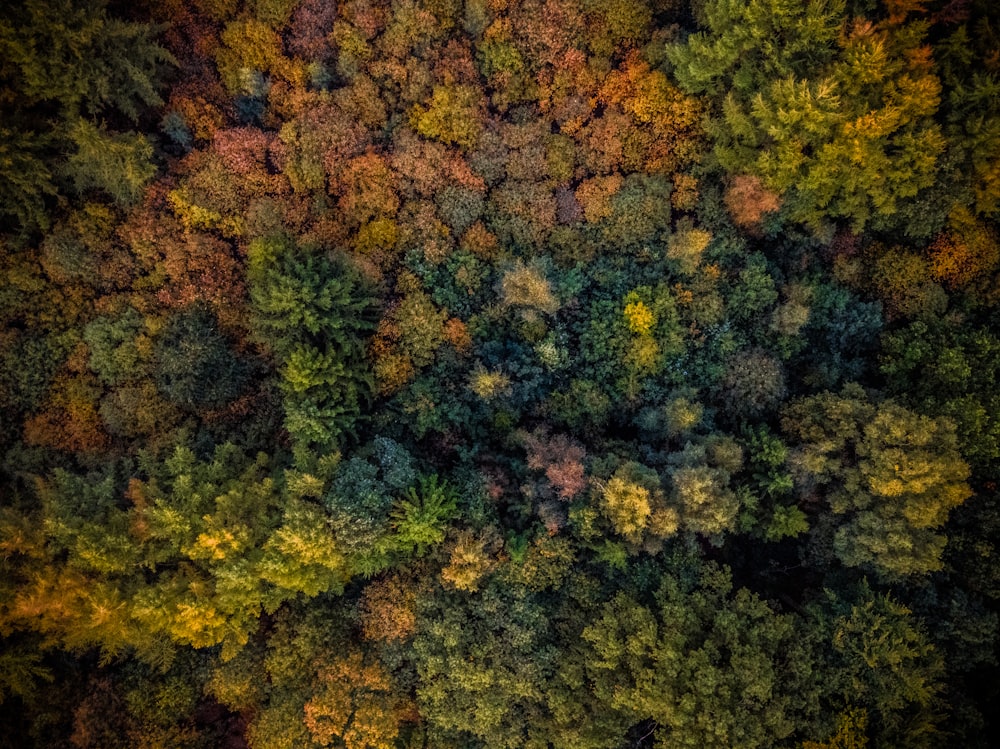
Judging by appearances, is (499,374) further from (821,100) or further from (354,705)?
(821,100)

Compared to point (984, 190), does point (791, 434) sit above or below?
below

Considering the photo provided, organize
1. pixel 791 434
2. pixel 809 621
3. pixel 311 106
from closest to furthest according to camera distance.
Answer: pixel 809 621, pixel 791 434, pixel 311 106

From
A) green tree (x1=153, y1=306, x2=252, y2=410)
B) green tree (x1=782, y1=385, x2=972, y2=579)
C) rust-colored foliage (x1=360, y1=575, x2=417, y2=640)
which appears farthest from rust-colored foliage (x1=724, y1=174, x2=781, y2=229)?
green tree (x1=153, y1=306, x2=252, y2=410)

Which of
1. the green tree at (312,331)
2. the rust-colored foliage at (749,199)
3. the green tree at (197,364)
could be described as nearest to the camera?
the green tree at (312,331)


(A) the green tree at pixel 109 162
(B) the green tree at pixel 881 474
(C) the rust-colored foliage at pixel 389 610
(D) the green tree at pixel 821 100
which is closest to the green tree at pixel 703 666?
(B) the green tree at pixel 881 474

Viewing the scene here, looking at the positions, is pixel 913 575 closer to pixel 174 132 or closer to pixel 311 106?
pixel 311 106

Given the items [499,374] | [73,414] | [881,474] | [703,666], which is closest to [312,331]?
[499,374]

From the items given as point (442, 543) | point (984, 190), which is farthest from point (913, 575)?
point (442, 543)

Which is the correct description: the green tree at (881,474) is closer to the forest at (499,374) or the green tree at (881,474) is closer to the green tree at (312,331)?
the forest at (499,374)
